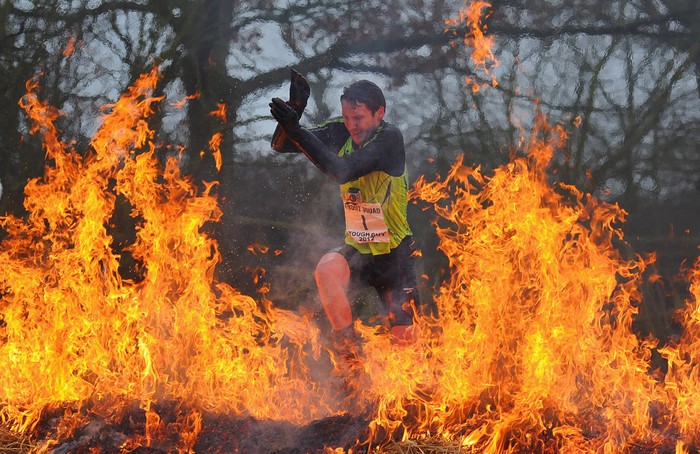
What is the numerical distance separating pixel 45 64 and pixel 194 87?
169 centimetres

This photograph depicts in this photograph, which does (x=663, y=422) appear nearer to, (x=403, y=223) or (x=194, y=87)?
(x=403, y=223)

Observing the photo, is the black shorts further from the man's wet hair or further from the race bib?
the man's wet hair

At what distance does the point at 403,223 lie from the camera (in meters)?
4.77

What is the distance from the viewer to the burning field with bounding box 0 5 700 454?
3799 mm

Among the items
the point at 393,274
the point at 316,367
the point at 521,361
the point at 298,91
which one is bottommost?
the point at 316,367

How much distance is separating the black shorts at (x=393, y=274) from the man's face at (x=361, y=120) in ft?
2.64

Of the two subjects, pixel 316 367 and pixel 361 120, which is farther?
pixel 316 367

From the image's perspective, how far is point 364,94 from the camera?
4.62 meters

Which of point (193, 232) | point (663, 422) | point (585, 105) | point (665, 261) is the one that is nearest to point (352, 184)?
point (193, 232)

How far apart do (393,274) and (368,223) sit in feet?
1.39

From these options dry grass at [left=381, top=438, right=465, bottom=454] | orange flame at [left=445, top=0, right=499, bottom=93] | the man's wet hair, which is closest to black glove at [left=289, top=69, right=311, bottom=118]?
the man's wet hair

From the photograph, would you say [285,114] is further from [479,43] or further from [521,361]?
[479,43]

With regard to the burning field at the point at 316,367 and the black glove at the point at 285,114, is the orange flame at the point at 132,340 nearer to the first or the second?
the burning field at the point at 316,367

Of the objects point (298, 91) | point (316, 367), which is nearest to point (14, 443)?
point (316, 367)
